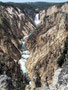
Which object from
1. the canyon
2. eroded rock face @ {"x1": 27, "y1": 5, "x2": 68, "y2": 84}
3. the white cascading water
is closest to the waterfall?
the canyon

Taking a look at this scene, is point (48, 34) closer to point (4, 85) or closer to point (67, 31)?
point (67, 31)

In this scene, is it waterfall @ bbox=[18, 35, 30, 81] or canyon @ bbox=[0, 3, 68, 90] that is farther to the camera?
waterfall @ bbox=[18, 35, 30, 81]

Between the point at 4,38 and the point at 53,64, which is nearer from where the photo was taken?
the point at 53,64

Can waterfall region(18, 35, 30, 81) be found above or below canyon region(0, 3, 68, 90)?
below

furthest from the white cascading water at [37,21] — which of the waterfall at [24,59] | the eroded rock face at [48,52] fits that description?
the eroded rock face at [48,52]

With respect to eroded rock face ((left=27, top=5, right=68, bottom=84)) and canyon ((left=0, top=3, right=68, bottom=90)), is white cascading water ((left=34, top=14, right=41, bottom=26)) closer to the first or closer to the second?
canyon ((left=0, top=3, right=68, bottom=90))

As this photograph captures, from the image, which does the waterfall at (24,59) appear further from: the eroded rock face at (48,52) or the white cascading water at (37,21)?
the white cascading water at (37,21)

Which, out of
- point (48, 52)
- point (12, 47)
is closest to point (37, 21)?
point (12, 47)

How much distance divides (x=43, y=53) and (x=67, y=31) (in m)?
8.49

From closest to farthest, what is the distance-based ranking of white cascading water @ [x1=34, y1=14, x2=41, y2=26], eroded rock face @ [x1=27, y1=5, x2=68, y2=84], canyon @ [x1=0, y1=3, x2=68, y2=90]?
canyon @ [x1=0, y1=3, x2=68, y2=90], eroded rock face @ [x1=27, y1=5, x2=68, y2=84], white cascading water @ [x1=34, y1=14, x2=41, y2=26]

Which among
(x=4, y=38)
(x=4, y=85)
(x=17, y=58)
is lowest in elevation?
(x=17, y=58)

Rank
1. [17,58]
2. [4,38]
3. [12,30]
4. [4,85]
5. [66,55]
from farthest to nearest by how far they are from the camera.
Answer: [12,30], [4,38], [17,58], [66,55], [4,85]

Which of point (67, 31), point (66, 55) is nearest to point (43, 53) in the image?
point (67, 31)

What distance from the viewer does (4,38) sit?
79.9 meters
